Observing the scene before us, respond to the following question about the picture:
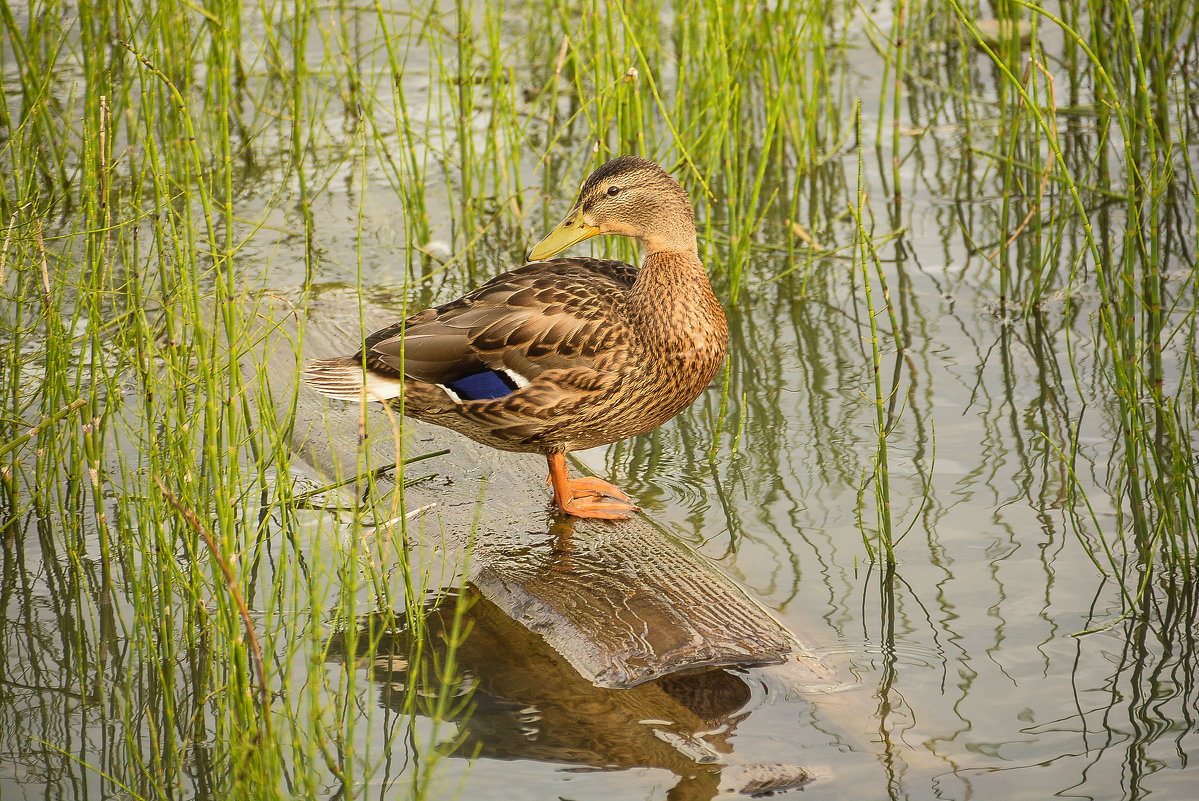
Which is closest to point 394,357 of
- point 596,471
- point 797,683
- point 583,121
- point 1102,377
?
point 596,471

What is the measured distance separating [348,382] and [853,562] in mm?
1711

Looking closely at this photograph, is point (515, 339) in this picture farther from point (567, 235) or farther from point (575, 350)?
point (567, 235)

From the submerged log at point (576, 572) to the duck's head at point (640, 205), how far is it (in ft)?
2.64

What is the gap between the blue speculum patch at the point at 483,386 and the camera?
13.2 ft

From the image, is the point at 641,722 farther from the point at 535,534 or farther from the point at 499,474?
the point at 499,474

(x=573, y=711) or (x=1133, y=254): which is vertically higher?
(x=1133, y=254)

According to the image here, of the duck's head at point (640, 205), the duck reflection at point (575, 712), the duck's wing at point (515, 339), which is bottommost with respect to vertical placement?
the duck reflection at point (575, 712)

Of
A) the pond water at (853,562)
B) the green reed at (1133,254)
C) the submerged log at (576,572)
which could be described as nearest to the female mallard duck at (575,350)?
the submerged log at (576,572)

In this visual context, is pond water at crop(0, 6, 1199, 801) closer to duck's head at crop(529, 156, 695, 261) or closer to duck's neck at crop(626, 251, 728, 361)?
duck's neck at crop(626, 251, 728, 361)

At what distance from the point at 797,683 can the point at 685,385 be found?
120 centimetres

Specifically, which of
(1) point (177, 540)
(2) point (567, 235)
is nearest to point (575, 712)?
(1) point (177, 540)

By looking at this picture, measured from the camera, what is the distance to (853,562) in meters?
3.90

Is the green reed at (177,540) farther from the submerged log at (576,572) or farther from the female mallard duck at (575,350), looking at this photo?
the female mallard duck at (575,350)

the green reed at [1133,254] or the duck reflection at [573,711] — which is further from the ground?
the green reed at [1133,254]
